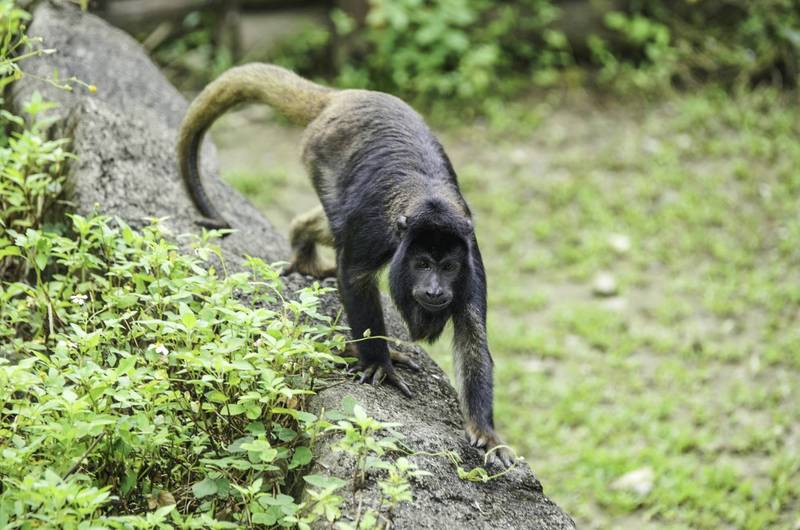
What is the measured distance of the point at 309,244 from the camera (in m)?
4.77

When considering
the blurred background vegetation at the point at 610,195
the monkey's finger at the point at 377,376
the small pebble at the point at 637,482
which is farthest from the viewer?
the blurred background vegetation at the point at 610,195

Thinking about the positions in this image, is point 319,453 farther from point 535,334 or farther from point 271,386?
point 535,334

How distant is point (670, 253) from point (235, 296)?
4.70 meters

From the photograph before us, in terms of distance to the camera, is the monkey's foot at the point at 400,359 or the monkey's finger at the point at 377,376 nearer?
the monkey's finger at the point at 377,376

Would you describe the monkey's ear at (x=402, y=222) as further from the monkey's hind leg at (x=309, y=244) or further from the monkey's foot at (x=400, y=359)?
the monkey's hind leg at (x=309, y=244)

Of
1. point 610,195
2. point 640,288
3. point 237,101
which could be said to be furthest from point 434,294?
point 610,195

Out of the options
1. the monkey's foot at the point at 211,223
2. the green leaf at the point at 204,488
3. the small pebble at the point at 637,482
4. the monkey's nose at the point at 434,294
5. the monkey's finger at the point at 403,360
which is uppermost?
the green leaf at the point at 204,488

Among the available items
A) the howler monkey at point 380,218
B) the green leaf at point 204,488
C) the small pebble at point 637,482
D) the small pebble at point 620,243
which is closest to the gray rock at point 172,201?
the howler monkey at point 380,218

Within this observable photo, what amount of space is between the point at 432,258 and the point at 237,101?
1738 millimetres

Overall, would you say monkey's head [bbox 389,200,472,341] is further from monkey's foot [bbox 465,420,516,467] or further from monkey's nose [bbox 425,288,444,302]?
monkey's foot [bbox 465,420,516,467]

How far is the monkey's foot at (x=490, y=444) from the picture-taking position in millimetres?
→ 3584

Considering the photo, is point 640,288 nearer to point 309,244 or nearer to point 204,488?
point 309,244

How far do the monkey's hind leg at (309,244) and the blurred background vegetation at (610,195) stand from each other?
6.61 feet

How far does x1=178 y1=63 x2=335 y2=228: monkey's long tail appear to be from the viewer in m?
A: 4.74
